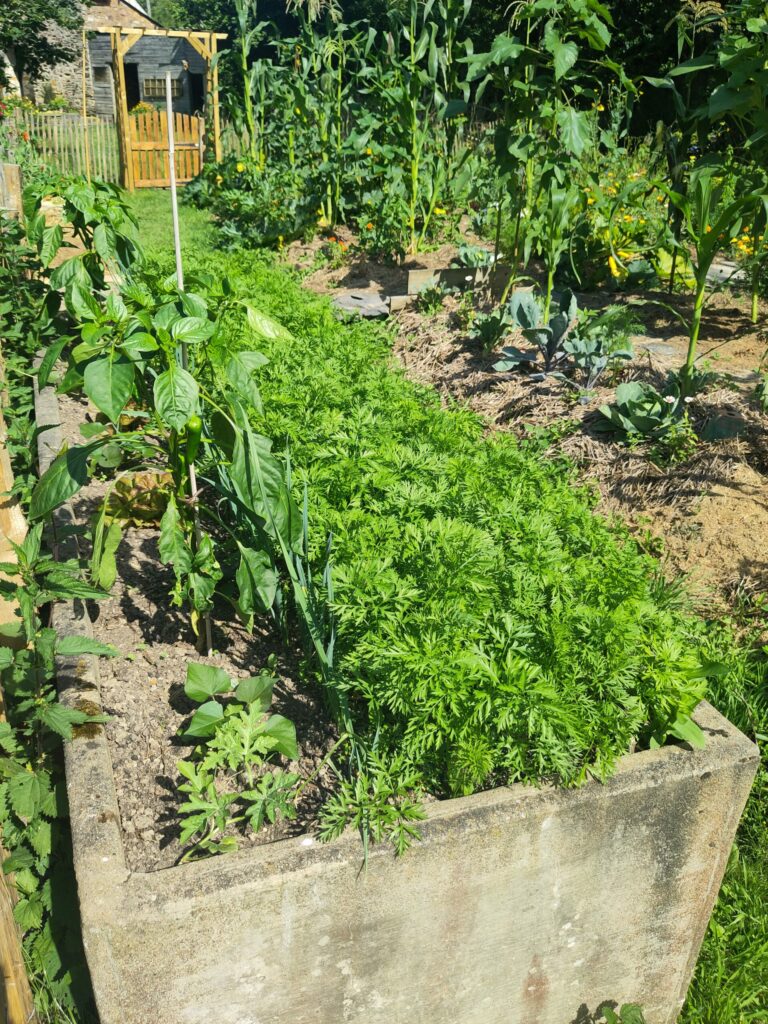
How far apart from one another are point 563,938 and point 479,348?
4.21 metres

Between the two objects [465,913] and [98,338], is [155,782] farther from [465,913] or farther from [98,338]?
[98,338]

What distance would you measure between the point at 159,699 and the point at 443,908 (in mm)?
1156

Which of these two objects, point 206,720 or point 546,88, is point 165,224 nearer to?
point 546,88

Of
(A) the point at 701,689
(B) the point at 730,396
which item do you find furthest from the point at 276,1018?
(B) the point at 730,396

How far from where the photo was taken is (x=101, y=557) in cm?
299

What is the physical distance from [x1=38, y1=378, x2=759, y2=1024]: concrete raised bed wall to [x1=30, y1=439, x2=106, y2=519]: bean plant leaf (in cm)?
59

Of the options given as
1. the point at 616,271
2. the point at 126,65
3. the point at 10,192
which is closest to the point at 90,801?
the point at 616,271

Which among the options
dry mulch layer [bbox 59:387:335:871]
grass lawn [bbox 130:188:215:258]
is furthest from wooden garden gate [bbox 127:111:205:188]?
dry mulch layer [bbox 59:387:335:871]

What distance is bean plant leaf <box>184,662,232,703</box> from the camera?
103 inches

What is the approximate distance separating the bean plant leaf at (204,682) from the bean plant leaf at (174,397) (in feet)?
2.39

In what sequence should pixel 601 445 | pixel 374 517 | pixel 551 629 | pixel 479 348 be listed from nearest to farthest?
pixel 551 629, pixel 374 517, pixel 601 445, pixel 479 348

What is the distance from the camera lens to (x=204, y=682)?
263 cm

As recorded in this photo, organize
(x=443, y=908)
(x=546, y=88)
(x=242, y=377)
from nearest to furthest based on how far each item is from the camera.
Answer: (x=443, y=908) → (x=242, y=377) → (x=546, y=88)

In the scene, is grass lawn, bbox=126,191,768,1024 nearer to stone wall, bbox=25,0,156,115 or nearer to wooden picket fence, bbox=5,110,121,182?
wooden picket fence, bbox=5,110,121,182
